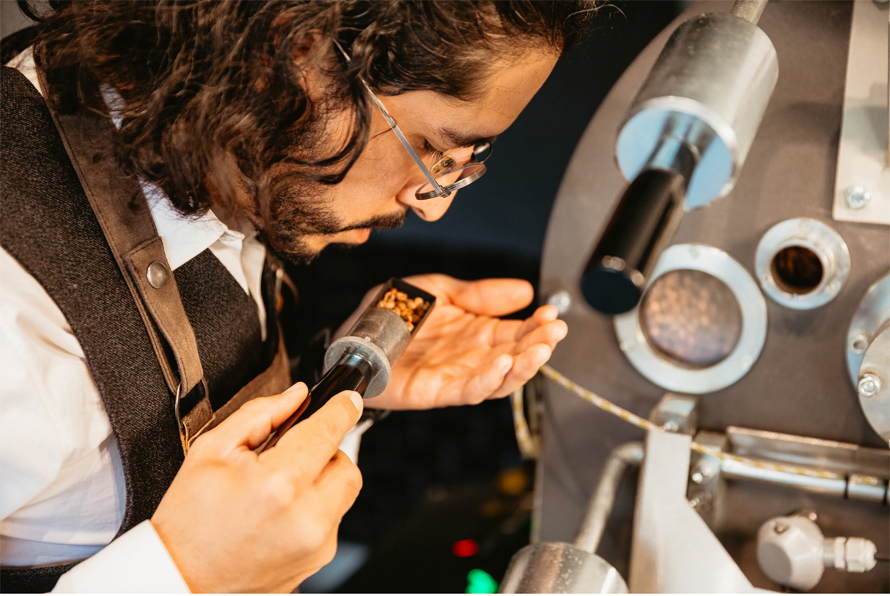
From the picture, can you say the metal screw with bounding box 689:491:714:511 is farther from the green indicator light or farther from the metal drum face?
the green indicator light

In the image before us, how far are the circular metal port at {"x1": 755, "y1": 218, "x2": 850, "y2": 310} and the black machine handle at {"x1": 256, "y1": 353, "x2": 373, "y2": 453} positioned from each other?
50 centimetres

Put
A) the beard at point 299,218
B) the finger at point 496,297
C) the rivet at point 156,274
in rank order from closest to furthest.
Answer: the rivet at point 156,274
the beard at point 299,218
the finger at point 496,297

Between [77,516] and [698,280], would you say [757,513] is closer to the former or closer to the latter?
[698,280]

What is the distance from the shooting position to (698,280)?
93cm

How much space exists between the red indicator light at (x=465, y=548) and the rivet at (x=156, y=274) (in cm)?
89

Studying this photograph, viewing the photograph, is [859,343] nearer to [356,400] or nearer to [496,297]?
[496,297]

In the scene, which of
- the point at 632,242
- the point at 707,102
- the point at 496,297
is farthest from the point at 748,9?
the point at 496,297

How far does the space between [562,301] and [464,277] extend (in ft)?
1.35

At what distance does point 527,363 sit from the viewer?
32.9 inches

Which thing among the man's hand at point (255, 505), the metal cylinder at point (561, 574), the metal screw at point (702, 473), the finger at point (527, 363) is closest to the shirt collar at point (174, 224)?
the man's hand at point (255, 505)

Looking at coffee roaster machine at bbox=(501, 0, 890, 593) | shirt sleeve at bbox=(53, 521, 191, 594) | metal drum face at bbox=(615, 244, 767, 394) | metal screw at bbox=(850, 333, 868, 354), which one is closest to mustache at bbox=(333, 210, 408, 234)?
coffee roaster machine at bbox=(501, 0, 890, 593)

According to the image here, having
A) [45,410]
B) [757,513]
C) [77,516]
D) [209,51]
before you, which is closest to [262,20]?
[209,51]

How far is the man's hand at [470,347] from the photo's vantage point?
866 mm

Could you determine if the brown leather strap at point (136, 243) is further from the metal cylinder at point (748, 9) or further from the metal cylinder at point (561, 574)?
the metal cylinder at point (748, 9)
